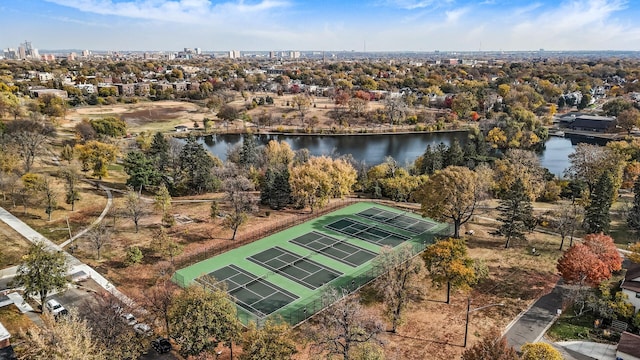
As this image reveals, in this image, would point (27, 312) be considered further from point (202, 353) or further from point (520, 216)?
point (520, 216)

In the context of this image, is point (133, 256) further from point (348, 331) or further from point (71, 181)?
point (348, 331)

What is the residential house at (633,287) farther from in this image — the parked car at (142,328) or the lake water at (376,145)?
the lake water at (376,145)

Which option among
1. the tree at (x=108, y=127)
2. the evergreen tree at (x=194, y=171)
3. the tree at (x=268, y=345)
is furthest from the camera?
the tree at (x=108, y=127)

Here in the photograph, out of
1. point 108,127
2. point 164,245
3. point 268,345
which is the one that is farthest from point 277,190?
point 108,127

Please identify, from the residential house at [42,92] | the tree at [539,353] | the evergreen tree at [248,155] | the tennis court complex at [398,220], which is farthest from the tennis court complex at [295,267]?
the residential house at [42,92]

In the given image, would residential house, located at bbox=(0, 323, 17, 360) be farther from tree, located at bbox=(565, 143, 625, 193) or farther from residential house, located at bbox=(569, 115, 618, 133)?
residential house, located at bbox=(569, 115, 618, 133)
